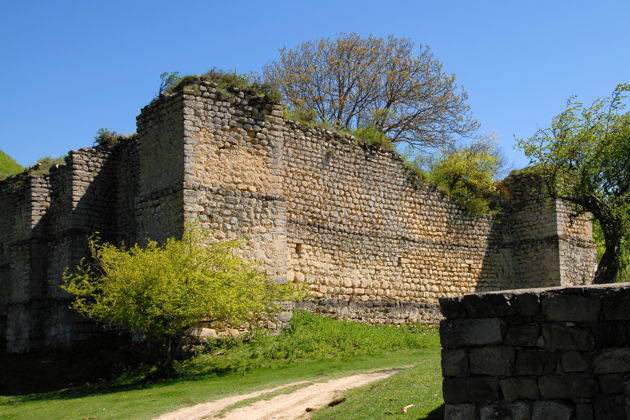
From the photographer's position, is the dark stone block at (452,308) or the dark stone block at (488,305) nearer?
the dark stone block at (488,305)

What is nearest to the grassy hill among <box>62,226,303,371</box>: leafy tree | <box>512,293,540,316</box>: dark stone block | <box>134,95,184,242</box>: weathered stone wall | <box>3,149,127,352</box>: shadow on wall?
<box>3,149,127,352</box>: shadow on wall

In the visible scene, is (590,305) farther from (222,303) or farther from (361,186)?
(361,186)

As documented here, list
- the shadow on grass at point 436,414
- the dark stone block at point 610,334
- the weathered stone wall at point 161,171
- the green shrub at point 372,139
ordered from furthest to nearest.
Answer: the green shrub at point 372,139
the weathered stone wall at point 161,171
the shadow on grass at point 436,414
the dark stone block at point 610,334

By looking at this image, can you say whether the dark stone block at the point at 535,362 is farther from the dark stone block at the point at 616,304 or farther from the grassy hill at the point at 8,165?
the grassy hill at the point at 8,165

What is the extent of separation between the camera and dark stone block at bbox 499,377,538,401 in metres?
7.54

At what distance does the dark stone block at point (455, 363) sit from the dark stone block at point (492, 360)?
0.07 meters

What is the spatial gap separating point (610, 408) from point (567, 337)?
76 centimetres

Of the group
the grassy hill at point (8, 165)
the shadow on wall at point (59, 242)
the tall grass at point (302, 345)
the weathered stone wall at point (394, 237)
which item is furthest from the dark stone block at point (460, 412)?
the grassy hill at point (8, 165)

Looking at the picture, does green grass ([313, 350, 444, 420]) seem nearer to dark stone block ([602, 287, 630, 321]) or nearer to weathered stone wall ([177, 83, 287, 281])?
dark stone block ([602, 287, 630, 321])

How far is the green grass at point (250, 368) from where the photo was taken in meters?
13.3

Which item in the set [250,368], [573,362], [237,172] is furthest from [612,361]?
[237,172]

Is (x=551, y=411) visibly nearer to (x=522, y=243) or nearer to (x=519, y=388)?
(x=519, y=388)

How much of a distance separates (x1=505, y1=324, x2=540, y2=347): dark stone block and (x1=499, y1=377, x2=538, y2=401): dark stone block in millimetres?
353

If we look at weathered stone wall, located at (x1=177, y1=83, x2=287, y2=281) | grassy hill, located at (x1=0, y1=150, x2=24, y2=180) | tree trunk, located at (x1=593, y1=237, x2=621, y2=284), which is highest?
grassy hill, located at (x1=0, y1=150, x2=24, y2=180)
